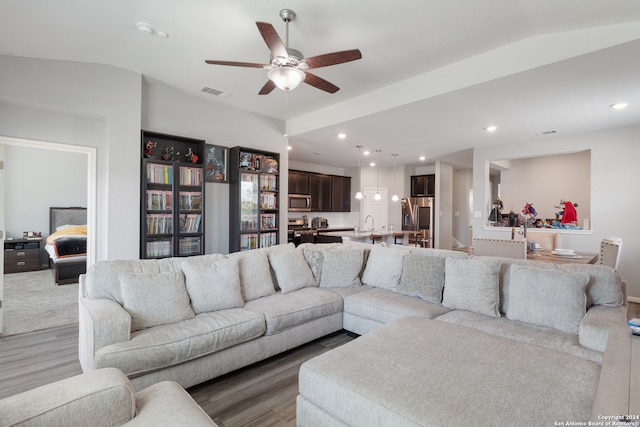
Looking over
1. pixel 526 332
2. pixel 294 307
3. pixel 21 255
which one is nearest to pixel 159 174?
pixel 294 307

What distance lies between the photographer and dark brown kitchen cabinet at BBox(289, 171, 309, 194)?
7.94 m

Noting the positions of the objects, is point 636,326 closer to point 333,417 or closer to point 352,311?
point 333,417

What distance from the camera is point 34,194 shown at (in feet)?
21.6

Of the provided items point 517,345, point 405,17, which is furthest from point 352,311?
point 405,17

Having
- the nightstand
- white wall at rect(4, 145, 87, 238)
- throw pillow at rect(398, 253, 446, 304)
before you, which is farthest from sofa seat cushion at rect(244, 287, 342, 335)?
white wall at rect(4, 145, 87, 238)

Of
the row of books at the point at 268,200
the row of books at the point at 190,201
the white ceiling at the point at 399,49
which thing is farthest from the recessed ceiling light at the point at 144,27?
the row of books at the point at 268,200

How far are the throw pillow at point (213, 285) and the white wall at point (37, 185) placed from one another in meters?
6.26

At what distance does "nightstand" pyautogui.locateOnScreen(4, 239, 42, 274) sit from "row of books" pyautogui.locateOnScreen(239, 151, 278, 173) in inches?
195

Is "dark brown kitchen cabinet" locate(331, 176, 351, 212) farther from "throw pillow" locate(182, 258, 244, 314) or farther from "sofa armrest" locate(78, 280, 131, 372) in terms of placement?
"sofa armrest" locate(78, 280, 131, 372)

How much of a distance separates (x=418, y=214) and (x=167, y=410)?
8.51 m

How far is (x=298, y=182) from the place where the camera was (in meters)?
8.08

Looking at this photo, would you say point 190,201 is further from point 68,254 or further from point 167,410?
point 167,410

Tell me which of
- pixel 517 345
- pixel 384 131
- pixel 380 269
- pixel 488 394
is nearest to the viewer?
pixel 488 394

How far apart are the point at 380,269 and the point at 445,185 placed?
598 centimetres
